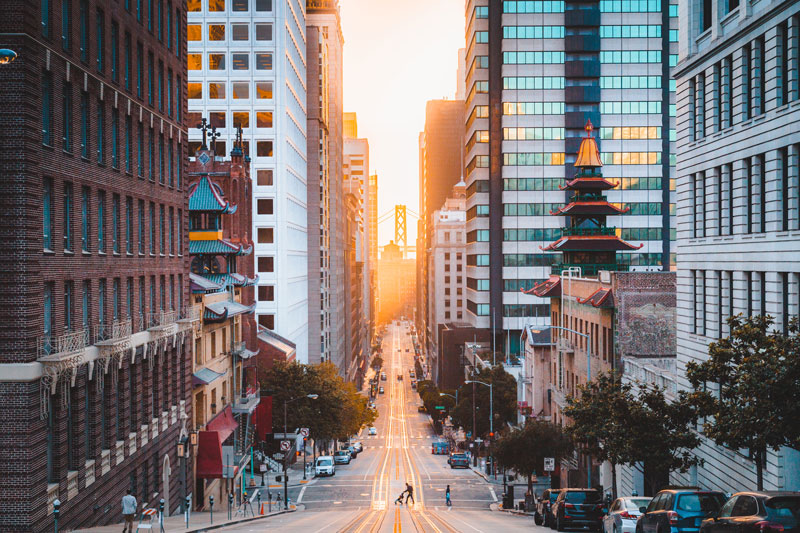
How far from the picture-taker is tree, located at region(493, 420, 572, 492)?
195 feet

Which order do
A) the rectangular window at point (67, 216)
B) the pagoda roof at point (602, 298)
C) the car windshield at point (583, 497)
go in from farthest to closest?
the pagoda roof at point (602, 298), the car windshield at point (583, 497), the rectangular window at point (67, 216)

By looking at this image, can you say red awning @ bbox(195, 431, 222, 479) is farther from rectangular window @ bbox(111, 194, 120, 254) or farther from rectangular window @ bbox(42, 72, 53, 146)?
rectangular window @ bbox(42, 72, 53, 146)

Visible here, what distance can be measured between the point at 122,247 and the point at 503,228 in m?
91.3

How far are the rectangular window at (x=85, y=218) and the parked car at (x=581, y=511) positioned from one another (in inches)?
846

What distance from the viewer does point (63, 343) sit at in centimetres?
2761

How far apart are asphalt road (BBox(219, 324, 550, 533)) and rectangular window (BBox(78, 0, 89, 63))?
20493mm

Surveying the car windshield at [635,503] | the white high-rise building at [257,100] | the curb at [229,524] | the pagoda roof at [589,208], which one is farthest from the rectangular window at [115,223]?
the white high-rise building at [257,100]

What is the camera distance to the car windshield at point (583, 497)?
3512cm

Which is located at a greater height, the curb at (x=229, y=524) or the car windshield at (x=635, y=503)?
the car windshield at (x=635, y=503)

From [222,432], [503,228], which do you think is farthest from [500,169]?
[222,432]

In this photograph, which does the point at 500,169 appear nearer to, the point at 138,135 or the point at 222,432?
the point at 222,432

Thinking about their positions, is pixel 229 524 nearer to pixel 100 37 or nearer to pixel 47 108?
pixel 47 108

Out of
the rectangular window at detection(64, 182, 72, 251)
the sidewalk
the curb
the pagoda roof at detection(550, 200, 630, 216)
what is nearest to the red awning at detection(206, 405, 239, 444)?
the curb

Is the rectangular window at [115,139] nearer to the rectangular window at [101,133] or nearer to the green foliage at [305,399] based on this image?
the rectangular window at [101,133]
